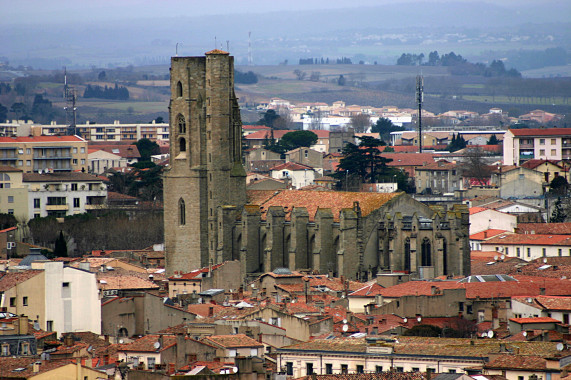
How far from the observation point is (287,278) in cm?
6694

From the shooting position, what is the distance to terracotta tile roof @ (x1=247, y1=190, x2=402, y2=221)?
79875 mm

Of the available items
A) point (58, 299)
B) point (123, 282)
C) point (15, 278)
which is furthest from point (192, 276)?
point (58, 299)

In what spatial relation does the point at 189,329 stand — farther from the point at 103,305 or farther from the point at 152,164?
the point at 152,164

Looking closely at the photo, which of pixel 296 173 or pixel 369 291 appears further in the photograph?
pixel 296 173

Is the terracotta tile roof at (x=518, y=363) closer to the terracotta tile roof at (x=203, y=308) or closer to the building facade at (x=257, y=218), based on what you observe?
the terracotta tile roof at (x=203, y=308)

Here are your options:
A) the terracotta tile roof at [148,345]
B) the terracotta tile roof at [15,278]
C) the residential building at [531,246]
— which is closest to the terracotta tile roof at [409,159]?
the residential building at [531,246]

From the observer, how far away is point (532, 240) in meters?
87.8

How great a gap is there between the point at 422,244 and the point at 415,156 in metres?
78.2

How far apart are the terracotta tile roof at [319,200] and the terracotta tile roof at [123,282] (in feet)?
53.6

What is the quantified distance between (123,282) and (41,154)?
Answer: 68.0m

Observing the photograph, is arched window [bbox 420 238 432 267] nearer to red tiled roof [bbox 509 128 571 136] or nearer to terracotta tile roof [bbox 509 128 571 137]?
terracotta tile roof [bbox 509 128 571 137]

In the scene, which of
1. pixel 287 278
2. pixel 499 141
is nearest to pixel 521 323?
pixel 287 278

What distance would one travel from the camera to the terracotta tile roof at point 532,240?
284ft

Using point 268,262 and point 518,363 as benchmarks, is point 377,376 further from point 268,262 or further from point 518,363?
point 268,262
